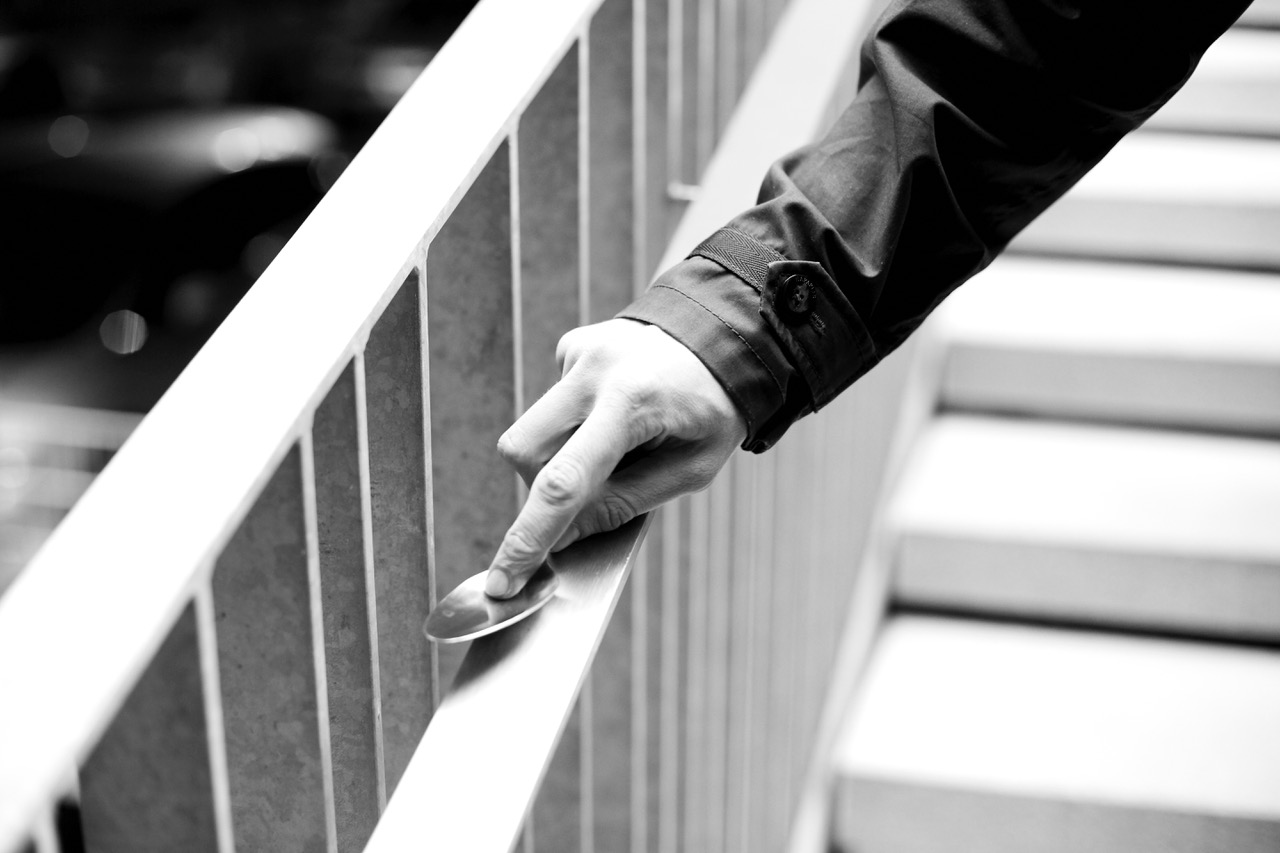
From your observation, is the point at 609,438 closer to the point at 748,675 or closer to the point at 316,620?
the point at 316,620

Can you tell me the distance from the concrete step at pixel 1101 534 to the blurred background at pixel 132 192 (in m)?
1.97

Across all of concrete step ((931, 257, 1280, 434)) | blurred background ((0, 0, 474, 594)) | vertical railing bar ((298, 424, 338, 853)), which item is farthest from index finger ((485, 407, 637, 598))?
blurred background ((0, 0, 474, 594))

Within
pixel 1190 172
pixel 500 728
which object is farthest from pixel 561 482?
pixel 1190 172

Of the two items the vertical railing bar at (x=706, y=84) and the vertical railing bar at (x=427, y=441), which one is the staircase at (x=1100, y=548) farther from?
the vertical railing bar at (x=427, y=441)

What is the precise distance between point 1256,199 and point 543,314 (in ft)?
5.01

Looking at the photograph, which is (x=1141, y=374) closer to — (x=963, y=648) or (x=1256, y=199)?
(x=1256, y=199)

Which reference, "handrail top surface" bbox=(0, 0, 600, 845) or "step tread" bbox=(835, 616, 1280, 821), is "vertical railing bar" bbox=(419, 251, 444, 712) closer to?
"handrail top surface" bbox=(0, 0, 600, 845)

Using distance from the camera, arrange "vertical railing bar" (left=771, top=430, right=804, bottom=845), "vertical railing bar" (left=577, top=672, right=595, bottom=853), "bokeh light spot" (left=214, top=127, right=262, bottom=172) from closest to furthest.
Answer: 1. "vertical railing bar" (left=577, top=672, right=595, bottom=853)
2. "vertical railing bar" (left=771, top=430, right=804, bottom=845)
3. "bokeh light spot" (left=214, top=127, right=262, bottom=172)

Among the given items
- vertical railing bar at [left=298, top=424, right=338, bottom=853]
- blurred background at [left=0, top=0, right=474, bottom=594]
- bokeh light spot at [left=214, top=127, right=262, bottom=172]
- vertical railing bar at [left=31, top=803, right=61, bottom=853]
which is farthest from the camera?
bokeh light spot at [left=214, top=127, right=262, bottom=172]

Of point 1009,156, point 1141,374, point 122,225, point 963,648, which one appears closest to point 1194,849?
point 963,648

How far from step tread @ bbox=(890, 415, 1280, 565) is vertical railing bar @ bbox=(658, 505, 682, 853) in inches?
28.9

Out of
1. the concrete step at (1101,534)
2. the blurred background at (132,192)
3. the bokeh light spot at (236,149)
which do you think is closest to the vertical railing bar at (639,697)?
the concrete step at (1101,534)

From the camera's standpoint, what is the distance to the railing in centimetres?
47

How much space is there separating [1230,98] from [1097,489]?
1.00 meters
